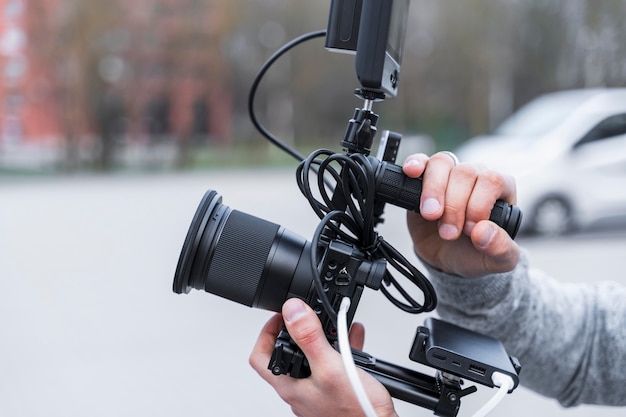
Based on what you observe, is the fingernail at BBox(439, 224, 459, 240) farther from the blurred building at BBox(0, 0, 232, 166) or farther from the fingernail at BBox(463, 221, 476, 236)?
the blurred building at BBox(0, 0, 232, 166)

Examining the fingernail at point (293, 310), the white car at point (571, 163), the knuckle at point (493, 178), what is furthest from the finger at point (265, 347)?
the white car at point (571, 163)

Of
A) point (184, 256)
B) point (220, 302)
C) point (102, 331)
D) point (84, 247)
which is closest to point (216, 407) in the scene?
point (102, 331)

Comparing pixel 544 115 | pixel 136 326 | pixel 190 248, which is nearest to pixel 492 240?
pixel 190 248

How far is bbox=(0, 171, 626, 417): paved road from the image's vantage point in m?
3.66

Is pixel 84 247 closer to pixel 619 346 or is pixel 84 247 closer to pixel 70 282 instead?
pixel 70 282

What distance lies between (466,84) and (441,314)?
2132 centimetres

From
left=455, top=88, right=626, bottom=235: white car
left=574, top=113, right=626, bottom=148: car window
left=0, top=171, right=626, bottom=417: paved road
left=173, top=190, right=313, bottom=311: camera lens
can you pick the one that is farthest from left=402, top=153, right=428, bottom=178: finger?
left=574, top=113, right=626, bottom=148: car window

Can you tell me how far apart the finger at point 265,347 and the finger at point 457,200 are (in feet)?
1.05

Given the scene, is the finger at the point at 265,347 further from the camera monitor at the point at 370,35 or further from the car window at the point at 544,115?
the car window at the point at 544,115

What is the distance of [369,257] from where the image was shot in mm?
1027

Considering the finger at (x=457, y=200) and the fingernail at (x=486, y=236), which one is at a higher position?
the finger at (x=457, y=200)

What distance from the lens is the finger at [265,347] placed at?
1096mm

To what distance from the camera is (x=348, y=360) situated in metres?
0.91

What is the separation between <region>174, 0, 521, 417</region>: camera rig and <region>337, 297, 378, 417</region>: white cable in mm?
22
